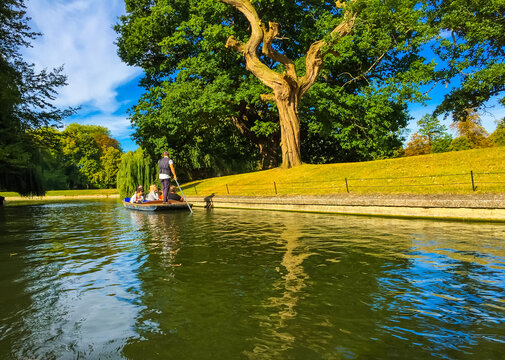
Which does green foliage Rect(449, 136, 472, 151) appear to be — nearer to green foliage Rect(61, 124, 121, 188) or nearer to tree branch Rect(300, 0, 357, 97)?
tree branch Rect(300, 0, 357, 97)

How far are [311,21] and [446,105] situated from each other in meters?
14.8

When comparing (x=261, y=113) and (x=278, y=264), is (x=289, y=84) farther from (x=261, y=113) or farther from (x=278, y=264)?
(x=278, y=264)

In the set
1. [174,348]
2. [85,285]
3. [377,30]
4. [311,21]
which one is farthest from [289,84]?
[174,348]

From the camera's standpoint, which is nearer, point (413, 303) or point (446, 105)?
point (413, 303)

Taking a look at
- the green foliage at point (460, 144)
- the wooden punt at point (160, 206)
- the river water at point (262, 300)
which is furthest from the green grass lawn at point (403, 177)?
the green foliage at point (460, 144)

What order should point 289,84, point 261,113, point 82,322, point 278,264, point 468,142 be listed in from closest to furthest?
point 82,322, point 278,264, point 289,84, point 261,113, point 468,142

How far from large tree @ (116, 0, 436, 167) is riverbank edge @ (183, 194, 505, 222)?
8.76m

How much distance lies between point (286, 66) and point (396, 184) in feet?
46.8

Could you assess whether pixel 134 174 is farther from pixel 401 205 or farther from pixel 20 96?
pixel 401 205

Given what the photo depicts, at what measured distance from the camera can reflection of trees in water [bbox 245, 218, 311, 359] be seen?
10.3ft

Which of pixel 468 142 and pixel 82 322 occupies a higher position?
pixel 468 142

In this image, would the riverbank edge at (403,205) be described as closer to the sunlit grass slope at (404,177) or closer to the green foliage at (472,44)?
the sunlit grass slope at (404,177)

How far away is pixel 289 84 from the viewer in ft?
80.8

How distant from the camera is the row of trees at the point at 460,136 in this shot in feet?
169
